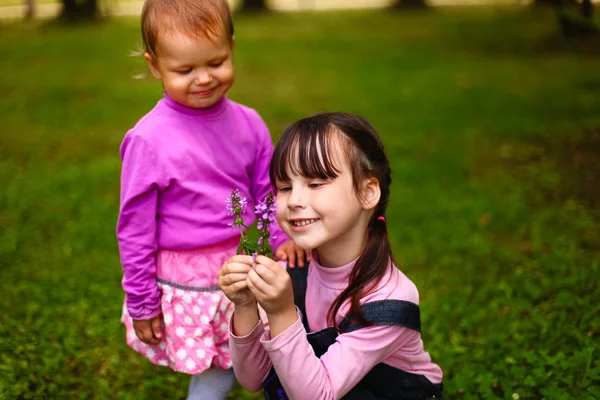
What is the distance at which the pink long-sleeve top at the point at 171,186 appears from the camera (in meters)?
2.41

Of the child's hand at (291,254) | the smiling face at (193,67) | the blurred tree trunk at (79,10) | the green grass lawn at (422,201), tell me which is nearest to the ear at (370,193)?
the child's hand at (291,254)

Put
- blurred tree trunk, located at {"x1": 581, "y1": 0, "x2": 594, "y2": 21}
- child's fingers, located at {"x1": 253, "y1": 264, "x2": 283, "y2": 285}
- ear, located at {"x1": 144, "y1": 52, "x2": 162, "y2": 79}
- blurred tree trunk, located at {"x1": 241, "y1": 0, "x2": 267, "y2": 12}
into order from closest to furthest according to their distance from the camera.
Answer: child's fingers, located at {"x1": 253, "y1": 264, "x2": 283, "y2": 285} < ear, located at {"x1": 144, "y1": 52, "x2": 162, "y2": 79} < blurred tree trunk, located at {"x1": 581, "y1": 0, "x2": 594, "y2": 21} < blurred tree trunk, located at {"x1": 241, "y1": 0, "x2": 267, "y2": 12}

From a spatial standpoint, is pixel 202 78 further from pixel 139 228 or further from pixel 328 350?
pixel 328 350

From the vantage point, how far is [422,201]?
5.50 m

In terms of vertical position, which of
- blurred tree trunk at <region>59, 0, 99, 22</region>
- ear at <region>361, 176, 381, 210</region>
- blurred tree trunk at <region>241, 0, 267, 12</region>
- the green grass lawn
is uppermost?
ear at <region>361, 176, 381, 210</region>

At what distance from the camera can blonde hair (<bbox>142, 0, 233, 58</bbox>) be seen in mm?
2371

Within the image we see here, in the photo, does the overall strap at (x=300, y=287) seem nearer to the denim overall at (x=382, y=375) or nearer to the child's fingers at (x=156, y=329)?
the denim overall at (x=382, y=375)

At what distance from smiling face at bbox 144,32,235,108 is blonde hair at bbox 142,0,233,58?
0.07ft

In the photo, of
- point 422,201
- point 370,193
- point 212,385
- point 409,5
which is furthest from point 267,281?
point 409,5

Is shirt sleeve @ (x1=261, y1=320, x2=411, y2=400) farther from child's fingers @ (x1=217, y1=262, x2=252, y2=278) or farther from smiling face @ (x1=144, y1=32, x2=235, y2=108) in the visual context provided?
smiling face @ (x1=144, y1=32, x2=235, y2=108)

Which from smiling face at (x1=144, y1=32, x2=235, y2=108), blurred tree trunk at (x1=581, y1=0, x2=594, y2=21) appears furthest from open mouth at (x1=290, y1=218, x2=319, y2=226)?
blurred tree trunk at (x1=581, y1=0, x2=594, y2=21)

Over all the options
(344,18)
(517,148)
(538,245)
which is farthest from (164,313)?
(344,18)

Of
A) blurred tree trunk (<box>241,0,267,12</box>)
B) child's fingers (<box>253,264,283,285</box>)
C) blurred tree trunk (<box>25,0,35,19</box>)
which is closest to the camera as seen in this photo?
child's fingers (<box>253,264,283,285</box>)

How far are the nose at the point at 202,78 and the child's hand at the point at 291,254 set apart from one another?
28.4 inches
